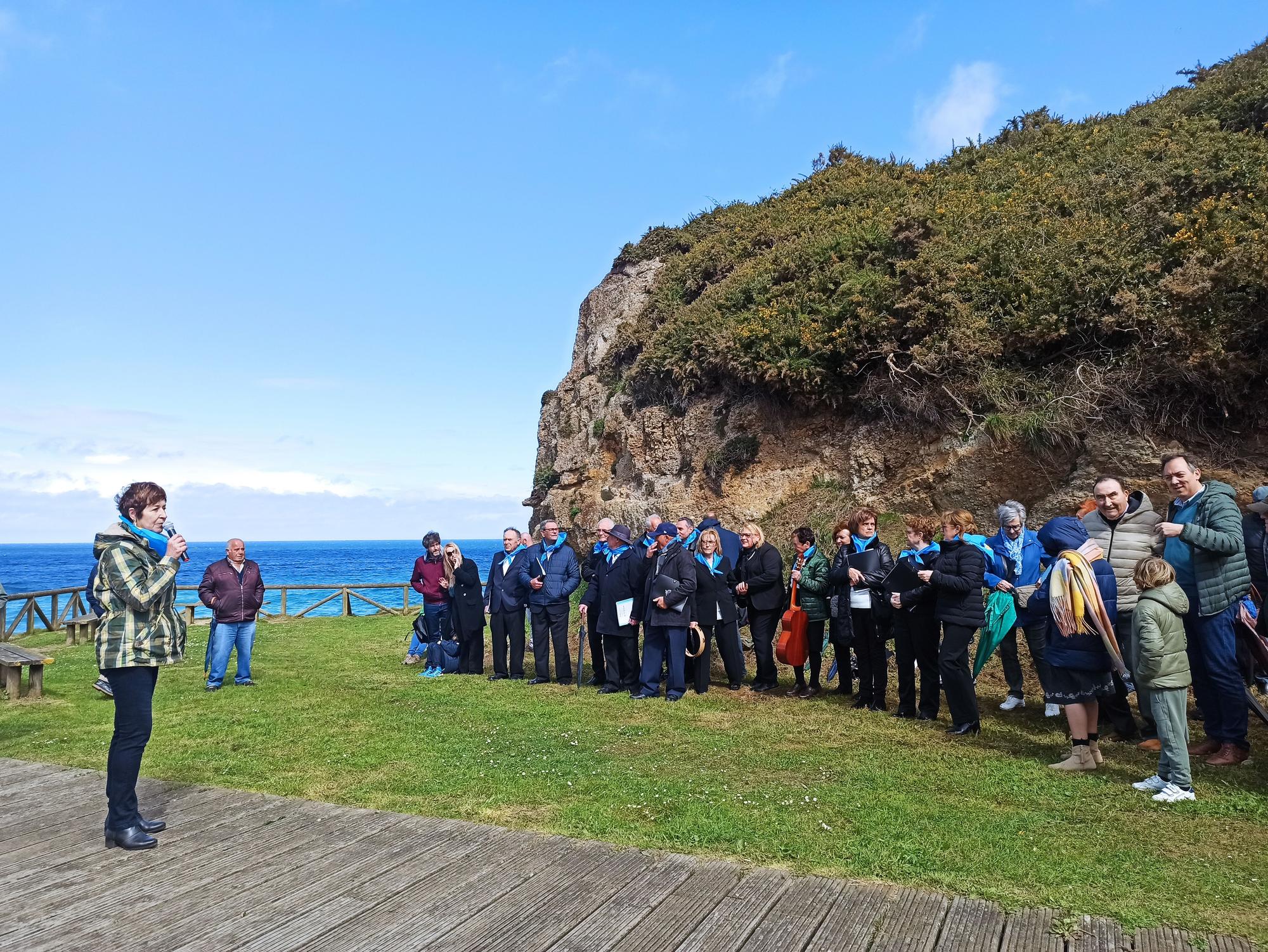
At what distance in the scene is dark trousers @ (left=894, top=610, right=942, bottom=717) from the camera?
7.59 m

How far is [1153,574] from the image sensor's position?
551 centimetres

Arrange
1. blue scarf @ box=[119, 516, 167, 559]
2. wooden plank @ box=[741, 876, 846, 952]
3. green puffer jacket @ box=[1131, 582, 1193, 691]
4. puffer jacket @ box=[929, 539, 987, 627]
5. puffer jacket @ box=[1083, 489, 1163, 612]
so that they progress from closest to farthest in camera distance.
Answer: wooden plank @ box=[741, 876, 846, 952] < blue scarf @ box=[119, 516, 167, 559] < green puffer jacket @ box=[1131, 582, 1193, 691] < puffer jacket @ box=[1083, 489, 1163, 612] < puffer jacket @ box=[929, 539, 987, 627]

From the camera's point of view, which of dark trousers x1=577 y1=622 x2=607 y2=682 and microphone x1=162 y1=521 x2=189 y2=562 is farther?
dark trousers x1=577 y1=622 x2=607 y2=682

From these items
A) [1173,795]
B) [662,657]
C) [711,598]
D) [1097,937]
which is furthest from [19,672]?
[1173,795]

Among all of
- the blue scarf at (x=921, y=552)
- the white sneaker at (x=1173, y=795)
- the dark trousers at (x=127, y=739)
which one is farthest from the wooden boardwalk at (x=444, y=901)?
the blue scarf at (x=921, y=552)

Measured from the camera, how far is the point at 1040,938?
3.26 metres

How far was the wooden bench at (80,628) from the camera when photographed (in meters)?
15.6

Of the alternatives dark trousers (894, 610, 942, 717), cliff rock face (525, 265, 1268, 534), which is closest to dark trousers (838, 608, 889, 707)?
dark trousers (894, 610, 942, 717)

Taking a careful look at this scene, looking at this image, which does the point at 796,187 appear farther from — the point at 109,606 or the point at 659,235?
the point at 109,606

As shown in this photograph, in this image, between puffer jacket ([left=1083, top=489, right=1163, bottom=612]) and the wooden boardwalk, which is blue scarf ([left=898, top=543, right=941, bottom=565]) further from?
the wooden boardwalk

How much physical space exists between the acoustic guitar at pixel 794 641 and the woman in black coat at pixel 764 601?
0.36 m

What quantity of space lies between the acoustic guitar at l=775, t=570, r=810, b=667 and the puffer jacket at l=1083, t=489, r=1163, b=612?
3112 mm

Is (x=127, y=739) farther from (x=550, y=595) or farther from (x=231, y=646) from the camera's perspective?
(x=231, y=646)

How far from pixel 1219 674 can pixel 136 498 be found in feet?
23.5
